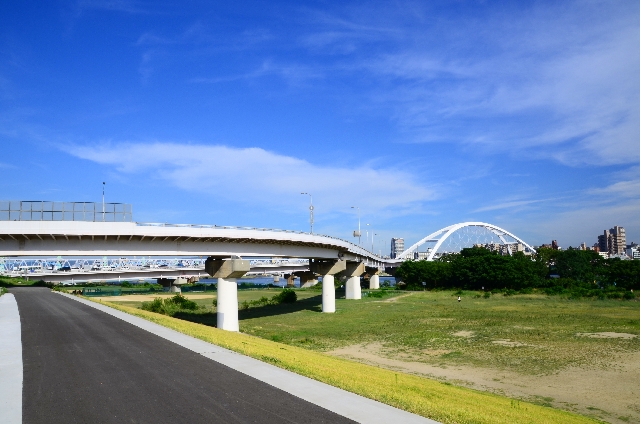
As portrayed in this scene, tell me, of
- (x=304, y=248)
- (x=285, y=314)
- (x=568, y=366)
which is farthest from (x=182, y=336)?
(x=285, y=314)

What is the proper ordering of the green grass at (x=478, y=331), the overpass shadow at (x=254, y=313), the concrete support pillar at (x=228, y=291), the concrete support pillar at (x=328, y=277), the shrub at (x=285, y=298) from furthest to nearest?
the shrub at (x=285, y=298) < the concrete support pillar at (x=328, y=277) < the overpass shadow at (x=254, y=313) < the concrete support pillar at (x=228, y=291) < the green grass at (x=478, y=331)

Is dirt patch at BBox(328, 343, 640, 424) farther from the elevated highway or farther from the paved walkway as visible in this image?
the elevated highway

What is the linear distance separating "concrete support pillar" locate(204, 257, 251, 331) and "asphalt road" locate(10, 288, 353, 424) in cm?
2216

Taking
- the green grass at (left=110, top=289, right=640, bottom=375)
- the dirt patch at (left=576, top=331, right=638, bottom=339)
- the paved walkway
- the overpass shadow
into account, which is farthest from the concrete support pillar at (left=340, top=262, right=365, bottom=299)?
the paved walkway

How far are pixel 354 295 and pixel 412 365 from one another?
207 feet

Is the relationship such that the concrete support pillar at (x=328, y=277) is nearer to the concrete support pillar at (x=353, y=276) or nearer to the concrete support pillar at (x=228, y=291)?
the concrete support pillar at (x=353, y=276)

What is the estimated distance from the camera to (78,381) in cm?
1606

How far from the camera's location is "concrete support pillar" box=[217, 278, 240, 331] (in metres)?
45.8

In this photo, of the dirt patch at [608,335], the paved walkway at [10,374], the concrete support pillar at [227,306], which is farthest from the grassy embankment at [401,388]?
the dirt patch at [608,335]

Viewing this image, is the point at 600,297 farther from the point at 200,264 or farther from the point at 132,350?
the point at 200,264

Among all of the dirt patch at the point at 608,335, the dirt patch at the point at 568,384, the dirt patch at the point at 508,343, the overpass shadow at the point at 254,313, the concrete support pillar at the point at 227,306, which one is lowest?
the overpass shadow at the point at 254,313

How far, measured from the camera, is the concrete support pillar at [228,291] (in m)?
45.9

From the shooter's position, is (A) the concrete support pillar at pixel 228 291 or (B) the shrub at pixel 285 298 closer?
(A) the concrete support pillar at pixel 228 291

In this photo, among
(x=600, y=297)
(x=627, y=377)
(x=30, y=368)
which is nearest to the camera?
(x=30, y=368)
